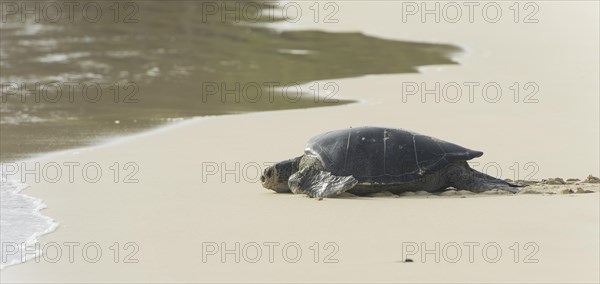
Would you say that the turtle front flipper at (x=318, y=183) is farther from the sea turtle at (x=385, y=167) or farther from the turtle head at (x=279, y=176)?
the turtle head at (x=279, y=176)

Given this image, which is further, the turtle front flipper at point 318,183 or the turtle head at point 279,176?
the turtle head at point 279,176

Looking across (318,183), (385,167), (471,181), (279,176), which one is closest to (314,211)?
(318,183)

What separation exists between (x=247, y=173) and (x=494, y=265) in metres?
3.91

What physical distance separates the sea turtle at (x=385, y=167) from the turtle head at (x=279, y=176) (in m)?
0.15

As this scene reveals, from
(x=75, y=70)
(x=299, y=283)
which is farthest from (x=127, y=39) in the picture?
(x=299, y=283)

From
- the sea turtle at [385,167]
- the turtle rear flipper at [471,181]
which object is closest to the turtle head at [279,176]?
the sea turtle at [385,167]

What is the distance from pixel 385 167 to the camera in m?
8.17

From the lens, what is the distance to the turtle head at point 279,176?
856 cm

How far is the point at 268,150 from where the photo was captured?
34.6ft

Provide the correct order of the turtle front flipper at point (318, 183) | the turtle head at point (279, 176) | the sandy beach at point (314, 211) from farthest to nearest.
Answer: the turtle head at point (279, 176) → the turtle front flipper at point (318, 183) → the sandy beach at point (314, 211)

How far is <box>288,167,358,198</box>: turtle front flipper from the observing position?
8.11 metres

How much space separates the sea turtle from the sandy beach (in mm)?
138

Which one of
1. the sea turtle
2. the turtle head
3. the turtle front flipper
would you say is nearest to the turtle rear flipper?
the sea turtle

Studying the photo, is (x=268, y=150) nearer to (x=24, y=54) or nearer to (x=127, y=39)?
(x=24, y=54)
